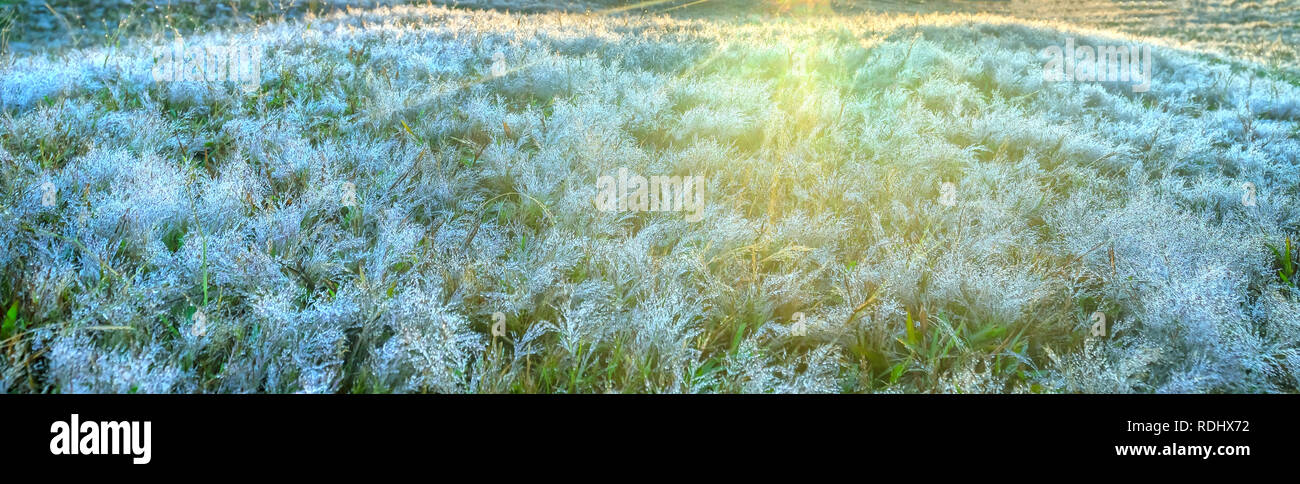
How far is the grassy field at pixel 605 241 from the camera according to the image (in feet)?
5.76

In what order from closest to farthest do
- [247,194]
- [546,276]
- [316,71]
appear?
[546,276], [247,194], [316,71]

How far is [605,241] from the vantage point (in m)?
2.51

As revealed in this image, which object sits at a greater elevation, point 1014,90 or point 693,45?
point 693,45

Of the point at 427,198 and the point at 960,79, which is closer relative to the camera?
the point at 427,198

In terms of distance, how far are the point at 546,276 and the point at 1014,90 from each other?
19.8 feet

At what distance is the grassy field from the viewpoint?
1756 millimetres
